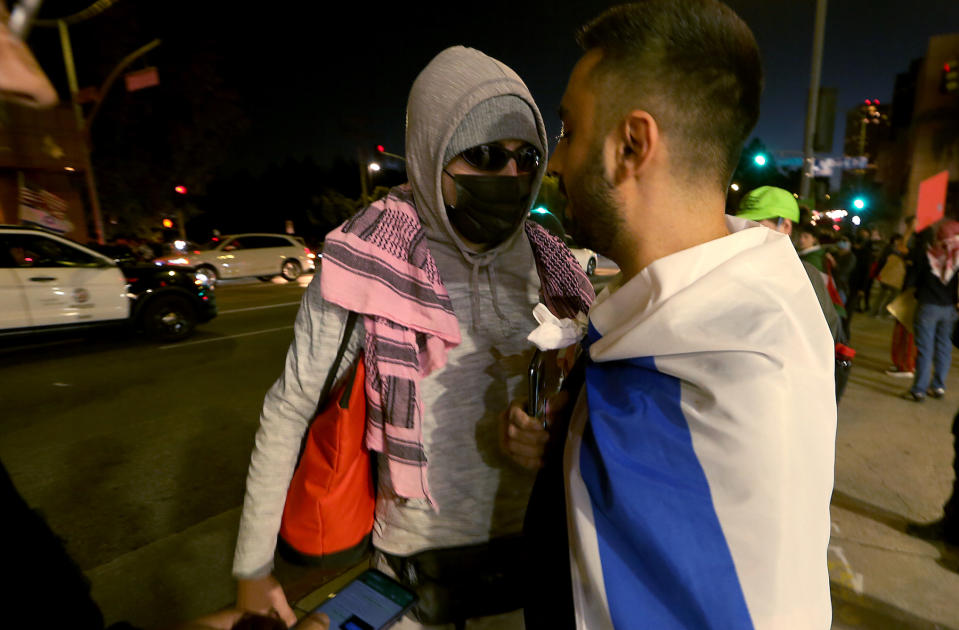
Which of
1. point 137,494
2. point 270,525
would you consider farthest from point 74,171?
point 270,525

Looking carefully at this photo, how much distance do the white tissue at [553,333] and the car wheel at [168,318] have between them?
29.6ft

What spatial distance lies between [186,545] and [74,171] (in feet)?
68.1

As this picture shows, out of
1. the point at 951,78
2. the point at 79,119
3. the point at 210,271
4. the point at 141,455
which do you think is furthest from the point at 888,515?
the point at 79,119

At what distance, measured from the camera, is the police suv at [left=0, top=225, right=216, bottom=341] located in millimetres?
7180

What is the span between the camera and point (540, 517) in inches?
35.9

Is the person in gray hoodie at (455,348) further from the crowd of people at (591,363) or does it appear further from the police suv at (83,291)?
the police suv at (83,291)

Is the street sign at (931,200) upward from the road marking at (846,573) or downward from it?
Result: upward

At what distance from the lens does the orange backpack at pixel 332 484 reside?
1197mm

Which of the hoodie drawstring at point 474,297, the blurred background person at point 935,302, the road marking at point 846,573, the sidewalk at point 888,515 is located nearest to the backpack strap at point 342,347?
the hoodie drawstring at point 474,297

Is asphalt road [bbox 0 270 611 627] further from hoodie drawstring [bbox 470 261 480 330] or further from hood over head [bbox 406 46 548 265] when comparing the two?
hood over head [bbox 406 46 548 265]

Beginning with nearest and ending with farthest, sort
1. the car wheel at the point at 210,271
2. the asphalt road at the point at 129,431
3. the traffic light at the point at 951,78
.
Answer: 1. the asphalt road at the point at 129,431
2. the traffic light at the point at 951,78
3. the car wheel at the point at 210,271

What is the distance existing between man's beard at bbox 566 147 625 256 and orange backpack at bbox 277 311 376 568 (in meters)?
0.57

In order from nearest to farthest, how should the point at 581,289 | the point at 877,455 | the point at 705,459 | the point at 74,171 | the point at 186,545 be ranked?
the point at 705,459 → the point at 581,289 → the point at 186,545 → the point at 877,455 → the point at 74,171

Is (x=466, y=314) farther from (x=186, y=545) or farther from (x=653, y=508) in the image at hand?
(x=186, y=545)
